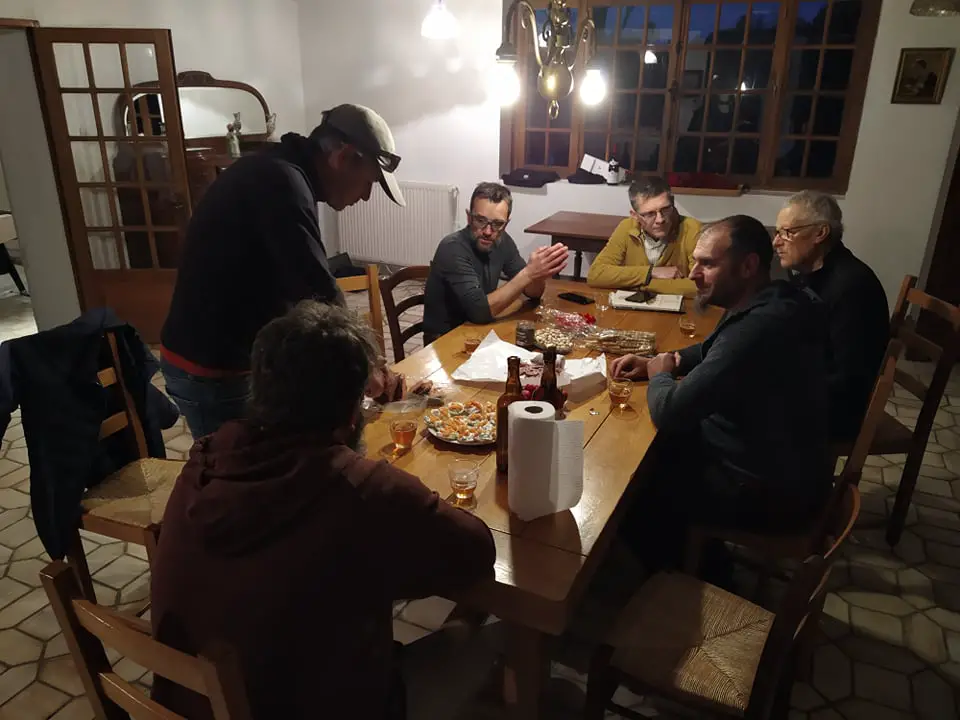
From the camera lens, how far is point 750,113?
4906 millimetres

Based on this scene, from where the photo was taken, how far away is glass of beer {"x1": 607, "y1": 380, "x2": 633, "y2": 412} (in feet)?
6.13

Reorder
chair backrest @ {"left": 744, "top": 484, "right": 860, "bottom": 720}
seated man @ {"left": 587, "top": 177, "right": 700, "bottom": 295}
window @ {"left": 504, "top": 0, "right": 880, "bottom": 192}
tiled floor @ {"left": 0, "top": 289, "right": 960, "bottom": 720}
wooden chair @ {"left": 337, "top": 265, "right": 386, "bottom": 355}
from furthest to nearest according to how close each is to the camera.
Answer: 1. window @ {"left": 504, "top": 0, "right": 880, "bottom": 192}
2. seated man @ {"left": 587, "top": 177, "right": 700, "bottom": 295}
3. wooden chair @ {"left": 337, "top": 265, "right": 386, "bottom": 355}
4. tiled floor @ {"left": 0, "top": 289, "right": 960, "bottom": 720}
5. chair backrest @ {"left": 744, "top": 484, "right": 860, "bottom": 720}

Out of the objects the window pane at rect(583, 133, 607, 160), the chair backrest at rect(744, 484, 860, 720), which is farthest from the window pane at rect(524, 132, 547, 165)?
the chair backrest at rect(744, 484, 860, 720)

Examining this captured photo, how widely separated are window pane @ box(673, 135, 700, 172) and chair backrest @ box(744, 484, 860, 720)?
422 cm

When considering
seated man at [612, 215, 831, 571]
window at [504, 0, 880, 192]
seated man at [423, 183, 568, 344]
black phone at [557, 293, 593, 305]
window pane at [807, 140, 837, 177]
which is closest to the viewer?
seated man at [612, 215, 831, 571]

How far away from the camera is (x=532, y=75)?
5285 millimetres

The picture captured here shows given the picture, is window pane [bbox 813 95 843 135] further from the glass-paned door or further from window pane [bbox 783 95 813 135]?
the glass-paned door

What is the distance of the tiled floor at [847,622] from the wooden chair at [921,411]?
0.18 metres

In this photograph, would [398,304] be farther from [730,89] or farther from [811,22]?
[811,22]

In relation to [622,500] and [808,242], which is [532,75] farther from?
Result: [622,500]

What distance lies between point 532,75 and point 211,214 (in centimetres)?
412

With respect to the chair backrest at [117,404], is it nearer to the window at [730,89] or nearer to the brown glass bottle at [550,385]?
the brown glass bottle at [550,385]

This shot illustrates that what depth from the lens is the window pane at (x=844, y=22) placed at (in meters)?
4.43

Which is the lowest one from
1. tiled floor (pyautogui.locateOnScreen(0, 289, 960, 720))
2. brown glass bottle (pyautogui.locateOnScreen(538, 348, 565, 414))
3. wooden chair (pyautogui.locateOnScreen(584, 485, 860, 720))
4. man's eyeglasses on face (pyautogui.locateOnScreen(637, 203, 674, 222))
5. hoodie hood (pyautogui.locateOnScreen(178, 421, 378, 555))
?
tiled floor (pyautogui.locateOnScreen(0, 289, 960, 720))
